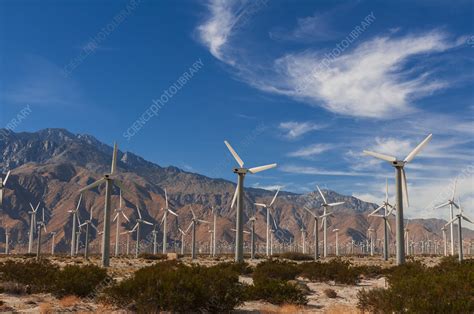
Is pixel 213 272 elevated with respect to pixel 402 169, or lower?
lower

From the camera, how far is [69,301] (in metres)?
20.4

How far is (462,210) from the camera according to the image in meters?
79.2

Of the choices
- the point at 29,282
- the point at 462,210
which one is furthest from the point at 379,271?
the point at 462,210

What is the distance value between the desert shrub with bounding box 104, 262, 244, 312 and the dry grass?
1893mm

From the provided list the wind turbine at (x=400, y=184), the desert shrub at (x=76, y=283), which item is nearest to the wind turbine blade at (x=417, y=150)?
the wind turbine at (x=400, y=184)

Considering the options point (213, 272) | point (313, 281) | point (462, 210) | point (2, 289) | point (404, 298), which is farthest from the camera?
point (462, 210)

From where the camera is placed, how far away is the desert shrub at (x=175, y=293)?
17500 mm

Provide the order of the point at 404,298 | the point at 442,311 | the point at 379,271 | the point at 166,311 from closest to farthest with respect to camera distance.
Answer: the point at 442,311
the point at 404,298
the point at 166,311
the point at 379,271

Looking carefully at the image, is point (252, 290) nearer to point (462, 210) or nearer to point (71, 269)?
point (71, 269)

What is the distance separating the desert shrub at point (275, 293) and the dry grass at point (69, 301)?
25.6 feet

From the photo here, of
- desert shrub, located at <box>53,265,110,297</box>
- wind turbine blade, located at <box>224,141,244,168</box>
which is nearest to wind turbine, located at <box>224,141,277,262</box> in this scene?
wind turbine blade, located at <box>224,141,244,168</box>

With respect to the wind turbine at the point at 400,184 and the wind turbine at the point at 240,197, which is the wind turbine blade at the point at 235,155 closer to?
the wind turbine at the point at 240,197

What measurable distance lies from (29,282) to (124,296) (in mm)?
9622

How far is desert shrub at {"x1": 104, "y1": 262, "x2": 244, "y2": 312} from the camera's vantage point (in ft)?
57.4
